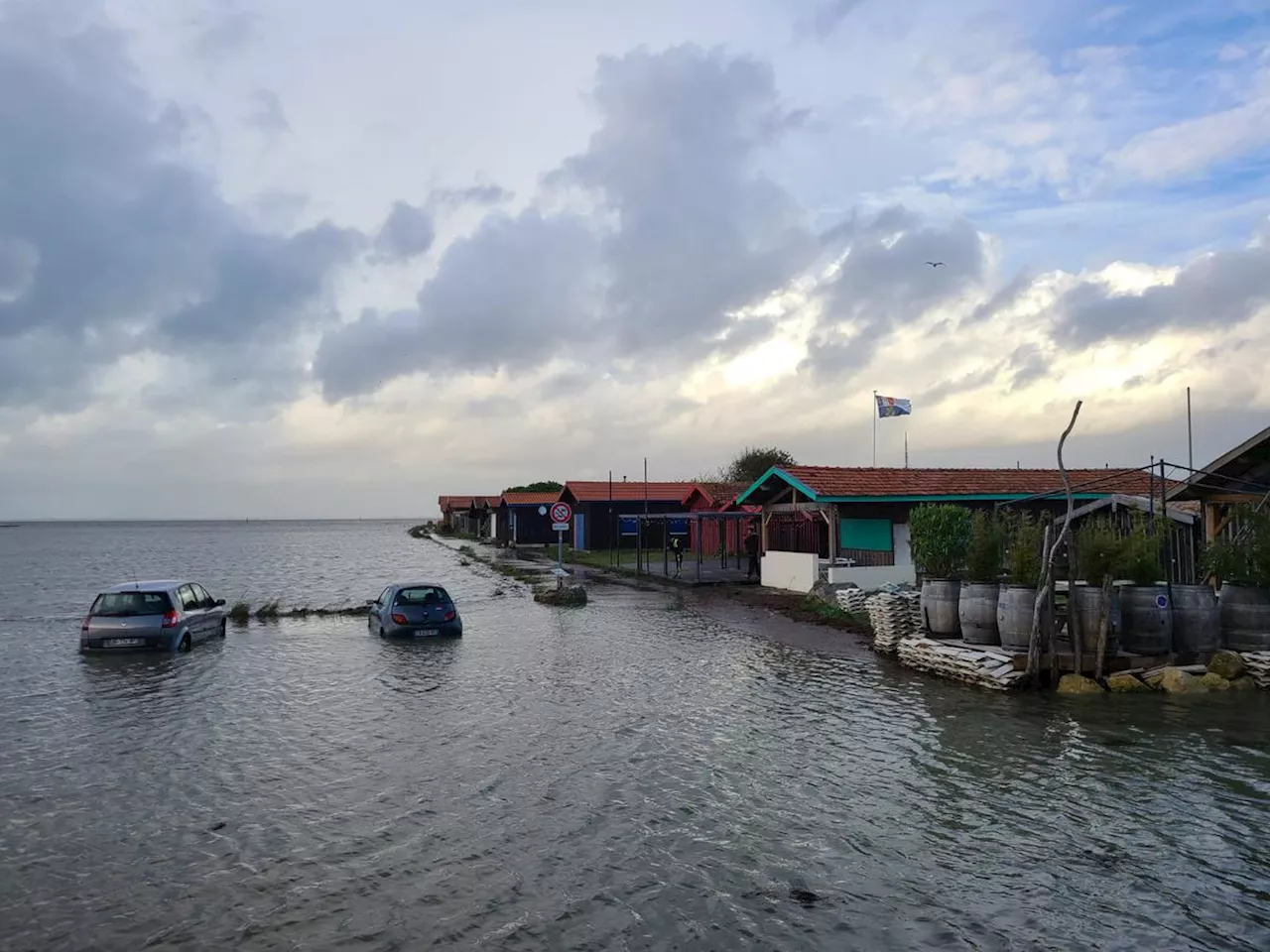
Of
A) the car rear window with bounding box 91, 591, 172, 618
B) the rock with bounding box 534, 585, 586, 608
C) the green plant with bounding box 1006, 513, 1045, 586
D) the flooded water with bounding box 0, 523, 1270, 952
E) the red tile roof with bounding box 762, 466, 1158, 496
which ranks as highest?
the red tile roof with bounding box 762, 466, 1158, 496

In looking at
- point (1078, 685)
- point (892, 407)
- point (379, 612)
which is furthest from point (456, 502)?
point (1078, 685)

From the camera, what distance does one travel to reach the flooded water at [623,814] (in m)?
6.17

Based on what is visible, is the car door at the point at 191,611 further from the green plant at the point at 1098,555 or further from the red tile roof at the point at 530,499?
the red tile roof at the point at 530,499

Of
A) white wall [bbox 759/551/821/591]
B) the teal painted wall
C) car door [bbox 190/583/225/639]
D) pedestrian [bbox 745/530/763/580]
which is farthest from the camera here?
pedestrian [bbox 745/530/763/580]

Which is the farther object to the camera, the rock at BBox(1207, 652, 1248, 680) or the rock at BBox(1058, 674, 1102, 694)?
the rock at BBox(1207, 652, 1248, 680)

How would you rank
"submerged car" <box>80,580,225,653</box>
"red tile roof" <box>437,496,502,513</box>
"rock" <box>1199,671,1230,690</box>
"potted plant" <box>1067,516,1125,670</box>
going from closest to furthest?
1. "rock" <box>1199,671,1230,690</box>
2. "potted plant" <box>1067,516,1125,670</box>
3. "submerged car" <box>80,580,225,653</box>
4. "red tile roof" <box>437,496,502,513</box>

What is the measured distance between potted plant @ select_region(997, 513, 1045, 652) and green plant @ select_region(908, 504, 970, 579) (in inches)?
48.9

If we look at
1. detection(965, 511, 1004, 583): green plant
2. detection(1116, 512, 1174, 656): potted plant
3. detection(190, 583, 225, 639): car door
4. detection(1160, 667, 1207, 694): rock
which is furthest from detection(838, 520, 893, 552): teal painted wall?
detection(190, 583, 225, 639): car door

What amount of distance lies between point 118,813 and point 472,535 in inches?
3282

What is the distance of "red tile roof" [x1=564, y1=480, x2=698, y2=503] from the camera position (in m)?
57.0

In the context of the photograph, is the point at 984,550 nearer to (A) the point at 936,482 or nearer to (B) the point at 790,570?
(A) the point at 936,482

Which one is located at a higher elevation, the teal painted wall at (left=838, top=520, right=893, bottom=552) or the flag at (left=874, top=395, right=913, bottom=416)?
the flag at (left=874, top=395, right=913, bottom=416)

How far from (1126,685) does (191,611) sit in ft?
57.4

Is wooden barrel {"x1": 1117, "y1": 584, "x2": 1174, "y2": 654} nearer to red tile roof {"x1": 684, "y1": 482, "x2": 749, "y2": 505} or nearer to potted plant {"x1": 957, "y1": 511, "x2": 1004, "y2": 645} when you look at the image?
potted plant {"x1": 957, "y1": 511, "x2": 1004, "y2": 645}
